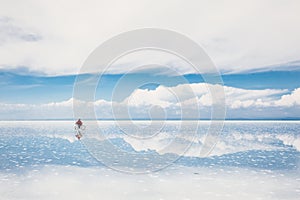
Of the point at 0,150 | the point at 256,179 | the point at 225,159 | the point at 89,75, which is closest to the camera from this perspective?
the point at 256,179

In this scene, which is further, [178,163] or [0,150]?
[0,150]

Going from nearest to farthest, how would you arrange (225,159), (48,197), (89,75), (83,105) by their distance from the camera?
(48,197)
(83,105)
(89,75)
(225,159)

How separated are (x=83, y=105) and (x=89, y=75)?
934 mm

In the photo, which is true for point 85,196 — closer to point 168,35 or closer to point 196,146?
point 168,35

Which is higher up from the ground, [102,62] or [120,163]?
[102,62]

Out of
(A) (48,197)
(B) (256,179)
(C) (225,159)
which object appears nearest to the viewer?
(A) (48,197)

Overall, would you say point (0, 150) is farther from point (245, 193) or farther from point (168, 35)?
point (245, 193)

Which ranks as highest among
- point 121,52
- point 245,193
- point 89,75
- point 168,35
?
point 168,35

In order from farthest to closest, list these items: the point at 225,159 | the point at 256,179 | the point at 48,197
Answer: the point at 225,159 → the point at 256,179 → the point at 48,197

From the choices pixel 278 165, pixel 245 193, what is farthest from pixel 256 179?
pixel 278 165

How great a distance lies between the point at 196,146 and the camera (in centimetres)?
1040

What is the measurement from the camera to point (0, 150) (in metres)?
10.1

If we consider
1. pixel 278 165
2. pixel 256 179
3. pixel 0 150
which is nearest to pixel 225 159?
pixel 278 165

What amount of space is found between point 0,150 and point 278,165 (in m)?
9.21
